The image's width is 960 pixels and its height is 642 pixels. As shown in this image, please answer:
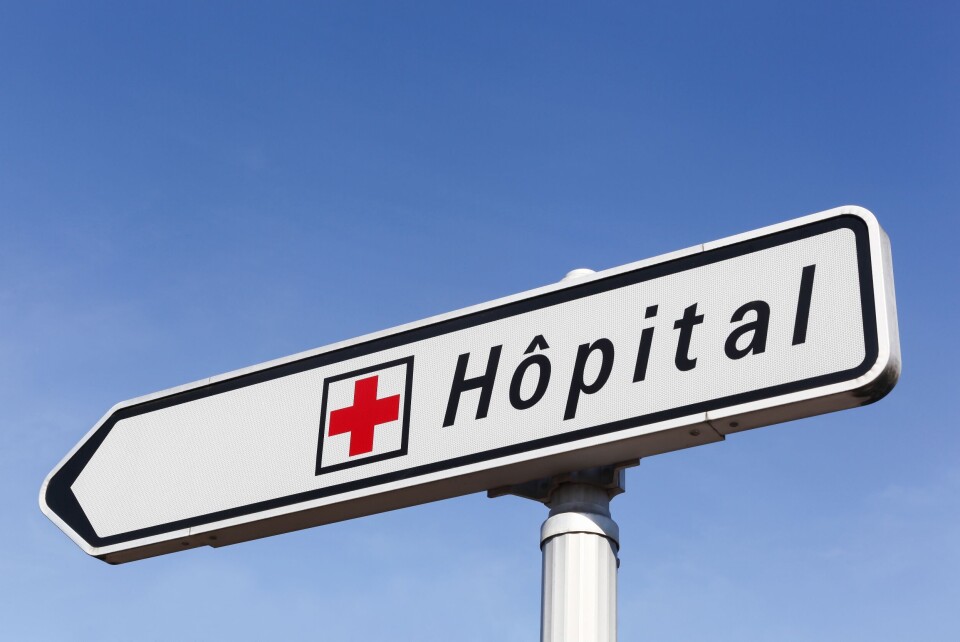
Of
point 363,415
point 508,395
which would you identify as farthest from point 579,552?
point 363,415

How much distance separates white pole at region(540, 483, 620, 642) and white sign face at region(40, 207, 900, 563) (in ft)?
0.44

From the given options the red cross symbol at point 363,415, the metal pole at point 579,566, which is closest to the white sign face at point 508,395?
the red cross symbol at point 363,415

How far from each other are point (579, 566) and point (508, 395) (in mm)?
606

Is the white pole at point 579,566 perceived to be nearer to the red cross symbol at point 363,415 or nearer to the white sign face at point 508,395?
the white sign face at point 508,395

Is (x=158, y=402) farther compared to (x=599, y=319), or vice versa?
(x=158, y=402)

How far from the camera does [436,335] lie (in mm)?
4598

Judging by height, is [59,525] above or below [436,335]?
below

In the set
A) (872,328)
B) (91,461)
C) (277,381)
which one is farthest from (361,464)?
(872,328)

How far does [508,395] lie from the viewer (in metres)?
4.29

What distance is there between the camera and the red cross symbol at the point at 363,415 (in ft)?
14.9

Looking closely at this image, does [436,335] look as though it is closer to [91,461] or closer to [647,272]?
[647,272]

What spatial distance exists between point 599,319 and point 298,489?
1.24 metres

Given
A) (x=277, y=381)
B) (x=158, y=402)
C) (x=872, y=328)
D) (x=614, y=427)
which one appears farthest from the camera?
(x=158, y=402)

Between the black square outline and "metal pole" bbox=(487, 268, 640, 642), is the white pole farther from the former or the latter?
the black square outline
